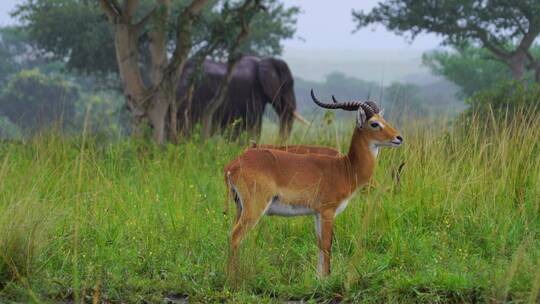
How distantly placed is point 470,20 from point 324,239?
80.4 feet

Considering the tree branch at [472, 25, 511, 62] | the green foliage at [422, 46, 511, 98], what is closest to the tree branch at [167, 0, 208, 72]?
the tree branch at [472, 25, 511, 62]

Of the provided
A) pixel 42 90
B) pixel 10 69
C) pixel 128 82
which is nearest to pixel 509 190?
pixel 128 82

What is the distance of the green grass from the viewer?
5.93m

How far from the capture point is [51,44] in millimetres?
30047

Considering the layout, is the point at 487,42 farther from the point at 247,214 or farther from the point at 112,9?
the point at 247,214

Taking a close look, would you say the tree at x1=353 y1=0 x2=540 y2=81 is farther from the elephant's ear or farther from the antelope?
the antelope

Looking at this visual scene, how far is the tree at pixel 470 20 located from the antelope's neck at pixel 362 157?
22413 mm

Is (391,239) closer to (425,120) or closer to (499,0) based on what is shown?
(425,120)

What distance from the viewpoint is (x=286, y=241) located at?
7.57 m

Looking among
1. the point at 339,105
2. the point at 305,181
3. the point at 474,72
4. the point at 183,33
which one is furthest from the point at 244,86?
the point at 474,72

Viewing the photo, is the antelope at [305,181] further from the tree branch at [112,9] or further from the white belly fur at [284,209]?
the tree branch at [112,9]

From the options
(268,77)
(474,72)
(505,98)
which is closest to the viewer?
(505,98)

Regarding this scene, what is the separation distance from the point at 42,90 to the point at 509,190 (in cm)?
3510

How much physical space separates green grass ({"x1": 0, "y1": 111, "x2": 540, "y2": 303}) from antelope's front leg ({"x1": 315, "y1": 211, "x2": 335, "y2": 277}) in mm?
105
